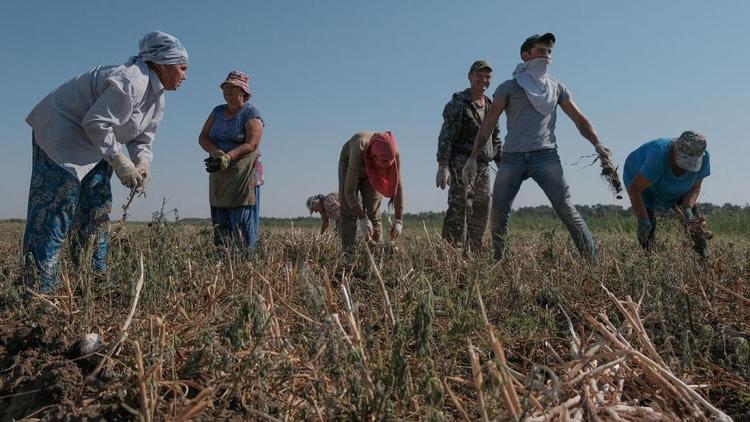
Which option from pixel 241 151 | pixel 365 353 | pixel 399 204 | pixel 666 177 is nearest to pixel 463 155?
pixel 399 204

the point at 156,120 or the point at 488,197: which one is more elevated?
the point at 156,120

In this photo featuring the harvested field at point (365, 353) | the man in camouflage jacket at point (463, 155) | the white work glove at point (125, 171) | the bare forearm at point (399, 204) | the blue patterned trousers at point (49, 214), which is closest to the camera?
the harvested field at point (365, 353)

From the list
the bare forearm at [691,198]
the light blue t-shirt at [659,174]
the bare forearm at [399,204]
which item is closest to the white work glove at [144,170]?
the bare forearm at [399,204]

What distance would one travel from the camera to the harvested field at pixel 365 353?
166cm

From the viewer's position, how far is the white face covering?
445 centimetres

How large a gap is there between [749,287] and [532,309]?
1233mm

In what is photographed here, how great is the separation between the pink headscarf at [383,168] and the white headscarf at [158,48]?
183 cm

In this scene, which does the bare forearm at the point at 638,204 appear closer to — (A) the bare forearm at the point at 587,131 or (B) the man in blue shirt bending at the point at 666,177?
(B) the man in blue shirt bending at the point at 666,177

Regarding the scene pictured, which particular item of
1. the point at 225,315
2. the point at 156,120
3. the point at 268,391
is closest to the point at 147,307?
the point at 225,315

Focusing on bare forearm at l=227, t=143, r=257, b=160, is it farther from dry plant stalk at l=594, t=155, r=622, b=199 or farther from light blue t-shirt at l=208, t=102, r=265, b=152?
dry plant stalk at l=594, t=155, r=622, b=199

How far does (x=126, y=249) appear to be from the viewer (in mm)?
3533

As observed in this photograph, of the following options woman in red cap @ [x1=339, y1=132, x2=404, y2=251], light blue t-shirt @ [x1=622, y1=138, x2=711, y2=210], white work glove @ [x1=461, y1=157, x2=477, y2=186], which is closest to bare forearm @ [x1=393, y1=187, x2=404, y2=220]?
woman in red cap @ [x1=339, y1=132, x2=404, y2=251]

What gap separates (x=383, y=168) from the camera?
506cm

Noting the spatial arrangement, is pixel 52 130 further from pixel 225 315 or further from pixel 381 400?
pixel 381 400
